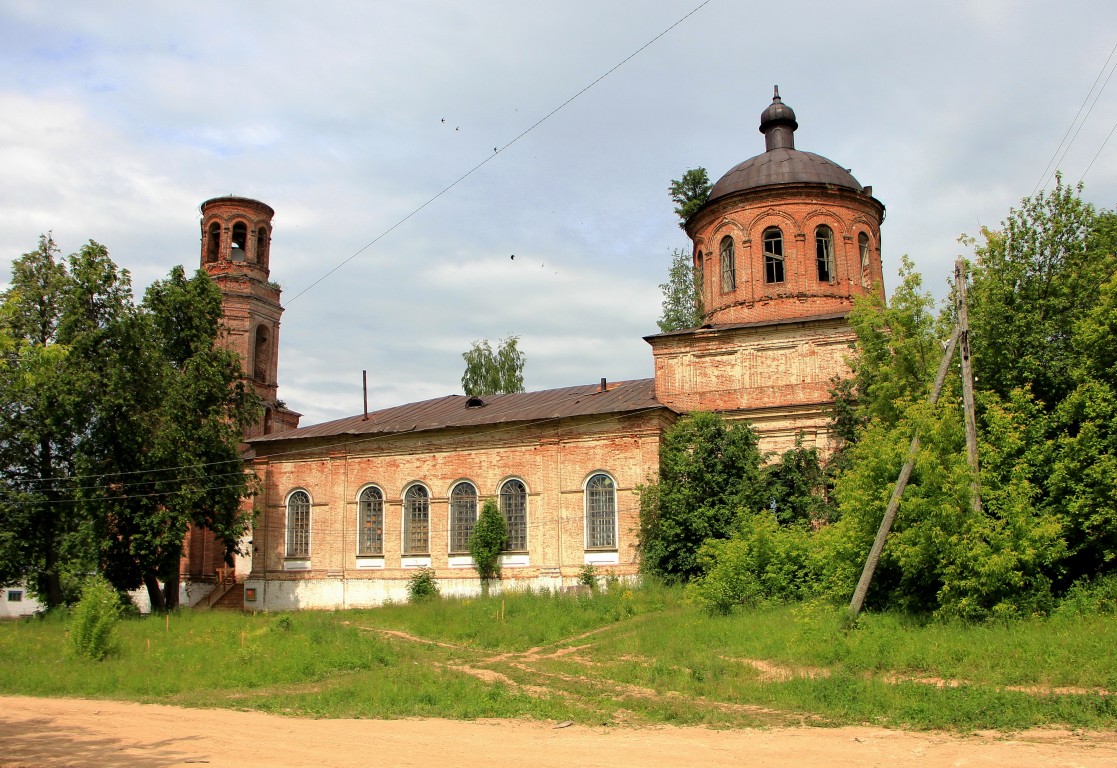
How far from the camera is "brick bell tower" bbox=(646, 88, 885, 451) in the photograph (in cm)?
2580

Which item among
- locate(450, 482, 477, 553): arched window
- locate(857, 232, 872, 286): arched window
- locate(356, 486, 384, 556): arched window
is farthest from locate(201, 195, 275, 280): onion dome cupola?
locate(857, 232, 872, 286): arched window

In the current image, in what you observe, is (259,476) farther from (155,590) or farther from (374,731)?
(374,731)

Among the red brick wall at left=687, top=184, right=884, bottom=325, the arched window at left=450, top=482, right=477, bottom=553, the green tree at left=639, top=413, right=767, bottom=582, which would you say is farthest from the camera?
the arched window at left=450, top=482, right=477, bottom=553

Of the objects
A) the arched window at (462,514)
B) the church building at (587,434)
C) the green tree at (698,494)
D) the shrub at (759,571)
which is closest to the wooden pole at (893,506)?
the shrub at (759,571)

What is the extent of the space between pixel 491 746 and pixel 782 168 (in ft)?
73.1

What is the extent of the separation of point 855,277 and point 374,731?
21.0m

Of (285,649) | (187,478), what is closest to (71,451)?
(187,478)

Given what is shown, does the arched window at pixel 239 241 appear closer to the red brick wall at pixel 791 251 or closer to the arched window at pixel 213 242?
the arched window at pixel 213 242

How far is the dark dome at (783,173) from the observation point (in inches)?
1132

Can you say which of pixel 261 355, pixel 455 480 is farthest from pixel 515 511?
pixel 261 355

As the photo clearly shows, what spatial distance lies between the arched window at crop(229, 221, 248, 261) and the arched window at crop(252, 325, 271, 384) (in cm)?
289

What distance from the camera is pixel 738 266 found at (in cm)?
2853

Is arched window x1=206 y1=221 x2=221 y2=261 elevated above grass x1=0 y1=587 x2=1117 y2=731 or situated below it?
above

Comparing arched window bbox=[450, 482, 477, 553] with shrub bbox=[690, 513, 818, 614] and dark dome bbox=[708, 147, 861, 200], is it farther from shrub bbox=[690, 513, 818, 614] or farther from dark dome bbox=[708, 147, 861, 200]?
dark dome bbox=[708, 147, 861, 200]
